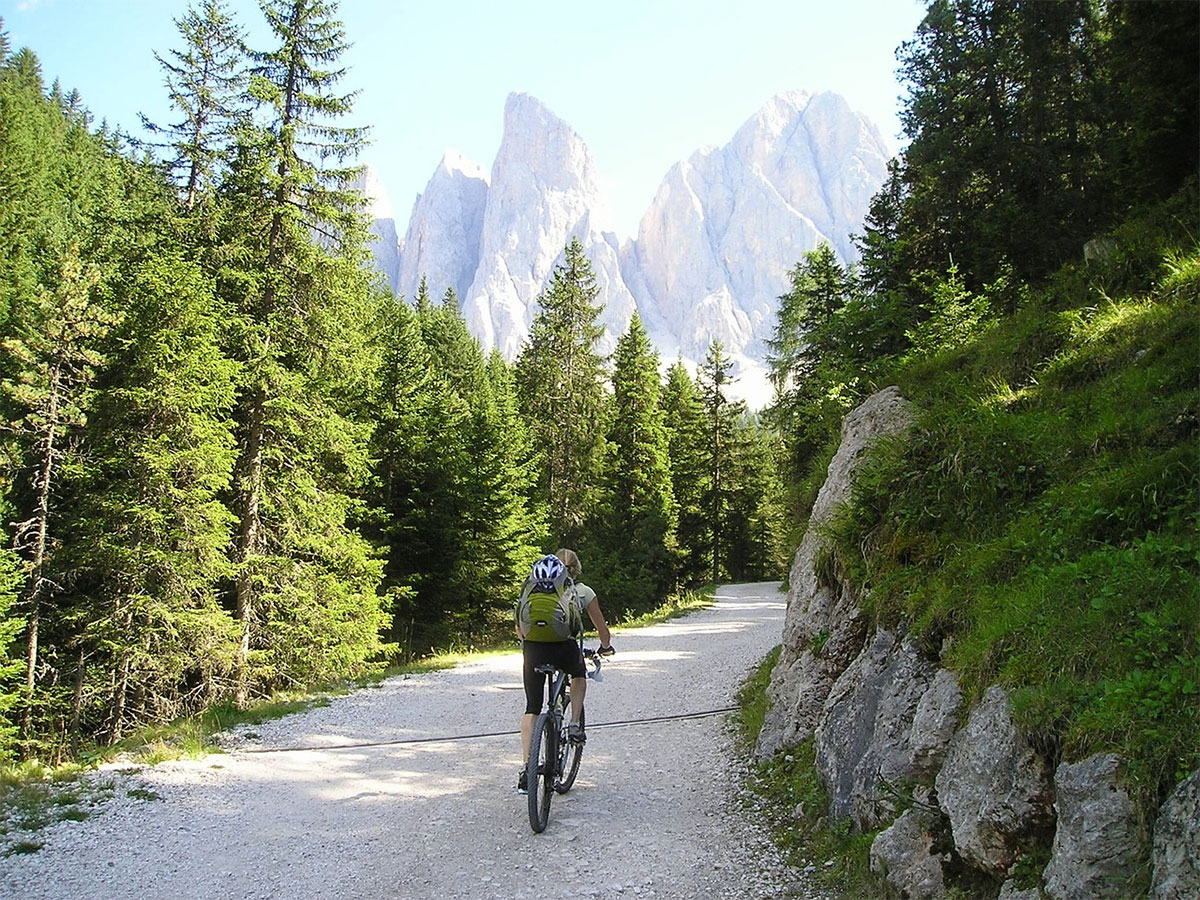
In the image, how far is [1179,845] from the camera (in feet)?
8.36

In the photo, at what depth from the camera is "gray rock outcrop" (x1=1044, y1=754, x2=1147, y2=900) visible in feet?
9.02

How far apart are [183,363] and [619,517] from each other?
938 inches

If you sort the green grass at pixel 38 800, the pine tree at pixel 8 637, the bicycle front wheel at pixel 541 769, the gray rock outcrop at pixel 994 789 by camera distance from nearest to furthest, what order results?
the gray rock outcrop at pixel 994 789 < the bicycle front wheel at pixel 541 769 < the green grass at pixel 38 800 < the pine tree at pixel 8 637

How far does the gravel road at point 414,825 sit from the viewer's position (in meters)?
4.95

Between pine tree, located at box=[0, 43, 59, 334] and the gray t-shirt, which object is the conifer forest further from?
pine tree, located at box=[0, 43, 59, 334]

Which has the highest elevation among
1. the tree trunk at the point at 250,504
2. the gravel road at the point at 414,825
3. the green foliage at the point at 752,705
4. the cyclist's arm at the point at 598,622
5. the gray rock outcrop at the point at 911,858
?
the tree trunk at the point at 250,504

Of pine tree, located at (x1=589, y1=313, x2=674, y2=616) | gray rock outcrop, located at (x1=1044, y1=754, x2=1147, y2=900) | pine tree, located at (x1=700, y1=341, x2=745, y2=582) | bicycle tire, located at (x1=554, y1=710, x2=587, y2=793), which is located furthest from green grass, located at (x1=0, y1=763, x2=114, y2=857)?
pine tree, located at (x1=700, y1=341, x2=745, y2=582)

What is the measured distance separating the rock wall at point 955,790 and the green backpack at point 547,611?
207 cm

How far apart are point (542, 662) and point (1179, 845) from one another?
4.15 metres

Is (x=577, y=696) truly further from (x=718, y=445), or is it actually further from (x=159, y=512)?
(x=718, y=445)

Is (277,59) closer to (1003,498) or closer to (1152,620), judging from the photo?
(1003,498)

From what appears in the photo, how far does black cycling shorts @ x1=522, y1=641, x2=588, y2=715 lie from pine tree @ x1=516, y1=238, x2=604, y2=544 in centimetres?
2623

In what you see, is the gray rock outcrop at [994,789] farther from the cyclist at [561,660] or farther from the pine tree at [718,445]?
the pine tree at [718,445]

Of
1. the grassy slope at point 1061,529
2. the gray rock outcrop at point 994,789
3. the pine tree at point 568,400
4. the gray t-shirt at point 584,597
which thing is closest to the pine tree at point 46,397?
the gray t-shirt at point 584,597
